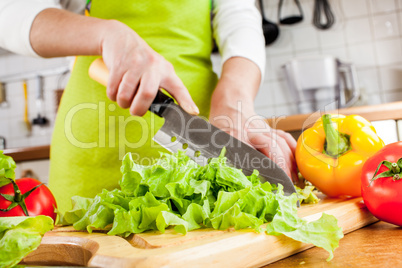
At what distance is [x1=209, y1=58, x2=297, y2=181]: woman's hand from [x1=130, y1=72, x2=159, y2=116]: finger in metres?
0.22

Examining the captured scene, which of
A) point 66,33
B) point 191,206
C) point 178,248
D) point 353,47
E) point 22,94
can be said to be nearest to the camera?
point 178,248

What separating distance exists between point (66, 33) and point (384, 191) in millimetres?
793

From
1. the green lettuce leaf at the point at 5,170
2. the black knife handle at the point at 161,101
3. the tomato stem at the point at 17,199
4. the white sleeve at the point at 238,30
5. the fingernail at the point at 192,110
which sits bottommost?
the tomato stem at the point at 17,199

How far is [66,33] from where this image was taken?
39.3 inches

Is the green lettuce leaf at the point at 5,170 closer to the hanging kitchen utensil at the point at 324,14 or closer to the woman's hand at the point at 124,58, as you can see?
the woman's hand at the point at 124,58

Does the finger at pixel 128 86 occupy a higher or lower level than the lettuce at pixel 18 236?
higher

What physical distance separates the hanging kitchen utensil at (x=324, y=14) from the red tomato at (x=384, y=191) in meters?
2.26

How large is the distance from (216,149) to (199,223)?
27cm

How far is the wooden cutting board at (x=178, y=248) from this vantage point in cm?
45

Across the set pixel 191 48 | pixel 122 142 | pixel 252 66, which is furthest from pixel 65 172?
pixel 252 66

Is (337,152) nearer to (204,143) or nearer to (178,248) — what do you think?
(204,143)

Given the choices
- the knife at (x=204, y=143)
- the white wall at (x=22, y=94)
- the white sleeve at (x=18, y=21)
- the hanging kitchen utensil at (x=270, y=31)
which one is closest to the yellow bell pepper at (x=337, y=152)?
the knife at (x=204, y=143)

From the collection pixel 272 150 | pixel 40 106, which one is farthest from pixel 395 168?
pixel 40 106

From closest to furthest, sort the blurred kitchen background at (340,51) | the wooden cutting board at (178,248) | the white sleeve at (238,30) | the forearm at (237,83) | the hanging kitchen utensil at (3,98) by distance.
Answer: the wooden cutting board at (178,248)
the forearm at (237,83)
the white sleeve at (238,30)
the blurred kitchen background at (340,51)
the hanging kitchen utensil at (3,98)
